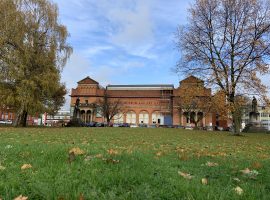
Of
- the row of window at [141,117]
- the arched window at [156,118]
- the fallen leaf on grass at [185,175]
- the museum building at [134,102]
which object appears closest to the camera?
the fallen leaf on grass at [185,175]

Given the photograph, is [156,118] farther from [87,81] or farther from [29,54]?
[29,54]

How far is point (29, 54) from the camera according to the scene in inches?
1219

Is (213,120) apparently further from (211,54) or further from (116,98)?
(211,54)

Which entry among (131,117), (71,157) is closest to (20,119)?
(71,157)

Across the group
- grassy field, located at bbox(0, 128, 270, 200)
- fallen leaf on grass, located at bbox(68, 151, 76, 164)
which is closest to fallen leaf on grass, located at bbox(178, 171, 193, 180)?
grassy field, located at bbox(0, 128, 270, 200)

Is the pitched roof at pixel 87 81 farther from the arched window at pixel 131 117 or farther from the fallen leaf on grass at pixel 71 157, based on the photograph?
the fallen leaf on grass at pixel 71 157

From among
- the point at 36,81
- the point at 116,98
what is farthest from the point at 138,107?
the point at 36,81

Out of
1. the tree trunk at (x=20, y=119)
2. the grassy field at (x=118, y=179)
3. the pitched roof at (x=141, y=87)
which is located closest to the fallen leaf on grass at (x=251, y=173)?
the grassy field at (x=118, y=179)

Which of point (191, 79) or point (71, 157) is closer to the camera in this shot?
point (71, 157)

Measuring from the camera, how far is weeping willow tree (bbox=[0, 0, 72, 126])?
30.4m

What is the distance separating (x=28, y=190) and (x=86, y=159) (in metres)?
1.70

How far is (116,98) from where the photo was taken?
112938mm

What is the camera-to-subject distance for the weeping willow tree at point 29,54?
30422mm

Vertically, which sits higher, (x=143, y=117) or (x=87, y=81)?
(x=87, y=81)
